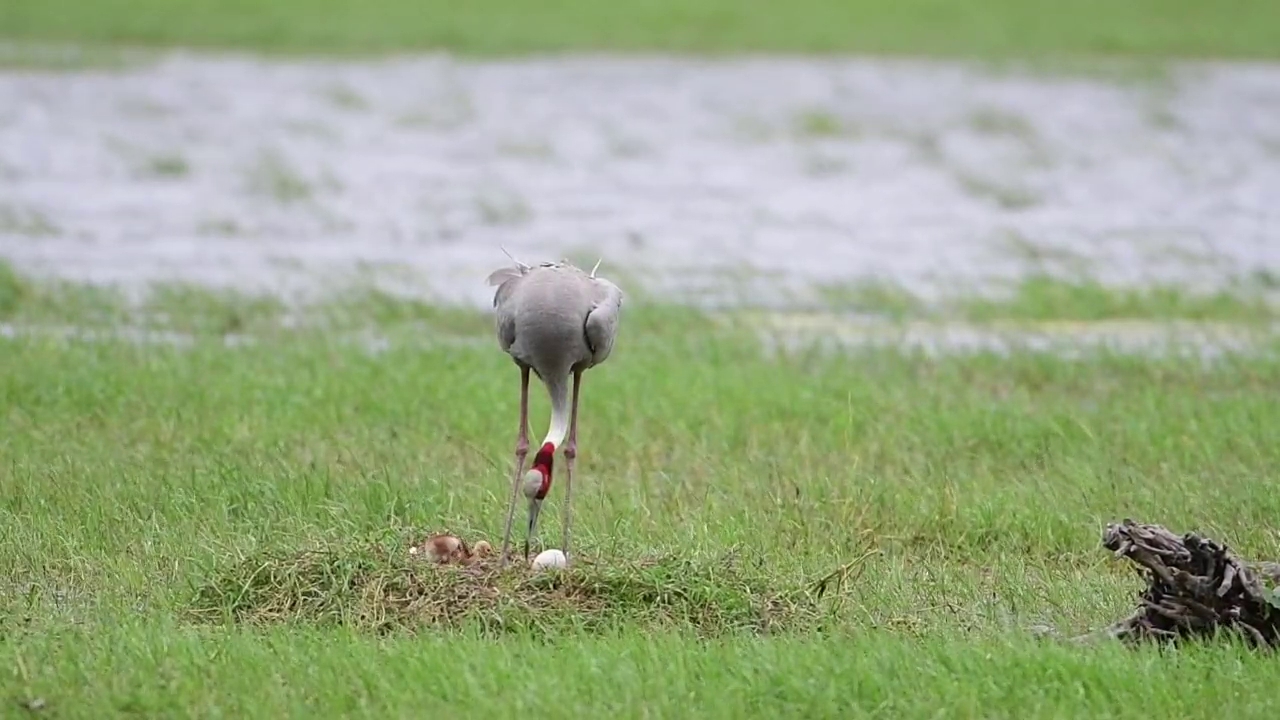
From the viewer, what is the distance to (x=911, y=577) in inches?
296

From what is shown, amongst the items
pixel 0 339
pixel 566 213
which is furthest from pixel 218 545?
pixel 566 213

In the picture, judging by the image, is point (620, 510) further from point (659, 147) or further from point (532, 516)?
point (659, 147)

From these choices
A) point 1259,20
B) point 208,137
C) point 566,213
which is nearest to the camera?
point 566,213

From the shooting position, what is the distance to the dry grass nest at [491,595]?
672 centimetres

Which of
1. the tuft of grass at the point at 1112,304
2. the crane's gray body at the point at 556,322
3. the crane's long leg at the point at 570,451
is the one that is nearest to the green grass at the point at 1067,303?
the tuft of grass at the point at 1112,304

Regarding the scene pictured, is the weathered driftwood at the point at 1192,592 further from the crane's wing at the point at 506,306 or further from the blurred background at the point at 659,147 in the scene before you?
the blurred background at the point at 659,147

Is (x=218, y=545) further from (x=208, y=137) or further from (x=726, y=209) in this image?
(x=208, y=137)

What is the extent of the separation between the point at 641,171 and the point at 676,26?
36.9ft

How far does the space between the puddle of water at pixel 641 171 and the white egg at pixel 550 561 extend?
22.6 feet

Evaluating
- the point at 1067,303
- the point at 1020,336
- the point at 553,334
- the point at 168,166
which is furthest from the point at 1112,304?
the point at 168,166

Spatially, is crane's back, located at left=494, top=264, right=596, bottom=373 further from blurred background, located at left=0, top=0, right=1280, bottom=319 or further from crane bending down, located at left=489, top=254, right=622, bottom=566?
blurred background, located at left=0, top=0, right=1280, bottom=319

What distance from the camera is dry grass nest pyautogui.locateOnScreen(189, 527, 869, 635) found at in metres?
6.72

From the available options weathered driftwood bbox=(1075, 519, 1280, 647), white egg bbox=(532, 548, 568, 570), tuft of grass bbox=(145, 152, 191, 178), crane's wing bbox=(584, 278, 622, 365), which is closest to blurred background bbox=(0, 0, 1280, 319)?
tuft of grass bbox=(145, 152, 191, 178)

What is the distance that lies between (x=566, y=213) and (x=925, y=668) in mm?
12088
